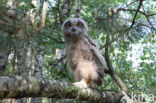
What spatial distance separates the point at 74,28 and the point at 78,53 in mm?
583

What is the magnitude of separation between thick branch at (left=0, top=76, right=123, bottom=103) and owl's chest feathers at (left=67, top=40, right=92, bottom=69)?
99 centimetres

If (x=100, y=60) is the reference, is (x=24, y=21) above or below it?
above

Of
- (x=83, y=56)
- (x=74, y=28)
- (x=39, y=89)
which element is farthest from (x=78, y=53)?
(x=39, y=89)

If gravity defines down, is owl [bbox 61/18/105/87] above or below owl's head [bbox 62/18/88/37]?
below

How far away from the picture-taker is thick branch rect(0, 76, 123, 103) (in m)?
2.21

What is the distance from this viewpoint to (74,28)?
14.5ft

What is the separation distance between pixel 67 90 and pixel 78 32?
185 centimetres

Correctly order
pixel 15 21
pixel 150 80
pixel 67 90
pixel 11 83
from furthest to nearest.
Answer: pixel 150 80 → pixel 15 21 → pixel 67 90 → pixel 11 83

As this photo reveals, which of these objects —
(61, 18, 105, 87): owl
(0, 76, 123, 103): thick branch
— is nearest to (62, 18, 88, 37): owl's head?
(61, 18, 105, 87): owl

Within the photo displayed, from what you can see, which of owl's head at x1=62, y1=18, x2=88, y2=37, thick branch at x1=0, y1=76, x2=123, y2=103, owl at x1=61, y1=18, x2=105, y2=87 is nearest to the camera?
thick branch at x1=0, y1=76, x2=123, y2=103

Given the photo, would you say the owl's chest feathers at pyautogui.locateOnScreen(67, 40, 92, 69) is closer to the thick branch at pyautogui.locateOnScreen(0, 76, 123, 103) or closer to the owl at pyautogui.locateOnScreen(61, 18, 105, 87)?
the owl at pyautogui.locateOnScreen(61, 18, 105, 87)

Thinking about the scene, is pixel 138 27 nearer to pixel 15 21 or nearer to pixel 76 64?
pixel 76 64

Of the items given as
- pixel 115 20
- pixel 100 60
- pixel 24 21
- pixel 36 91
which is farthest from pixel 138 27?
pixel 36 91

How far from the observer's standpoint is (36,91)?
2.47m
